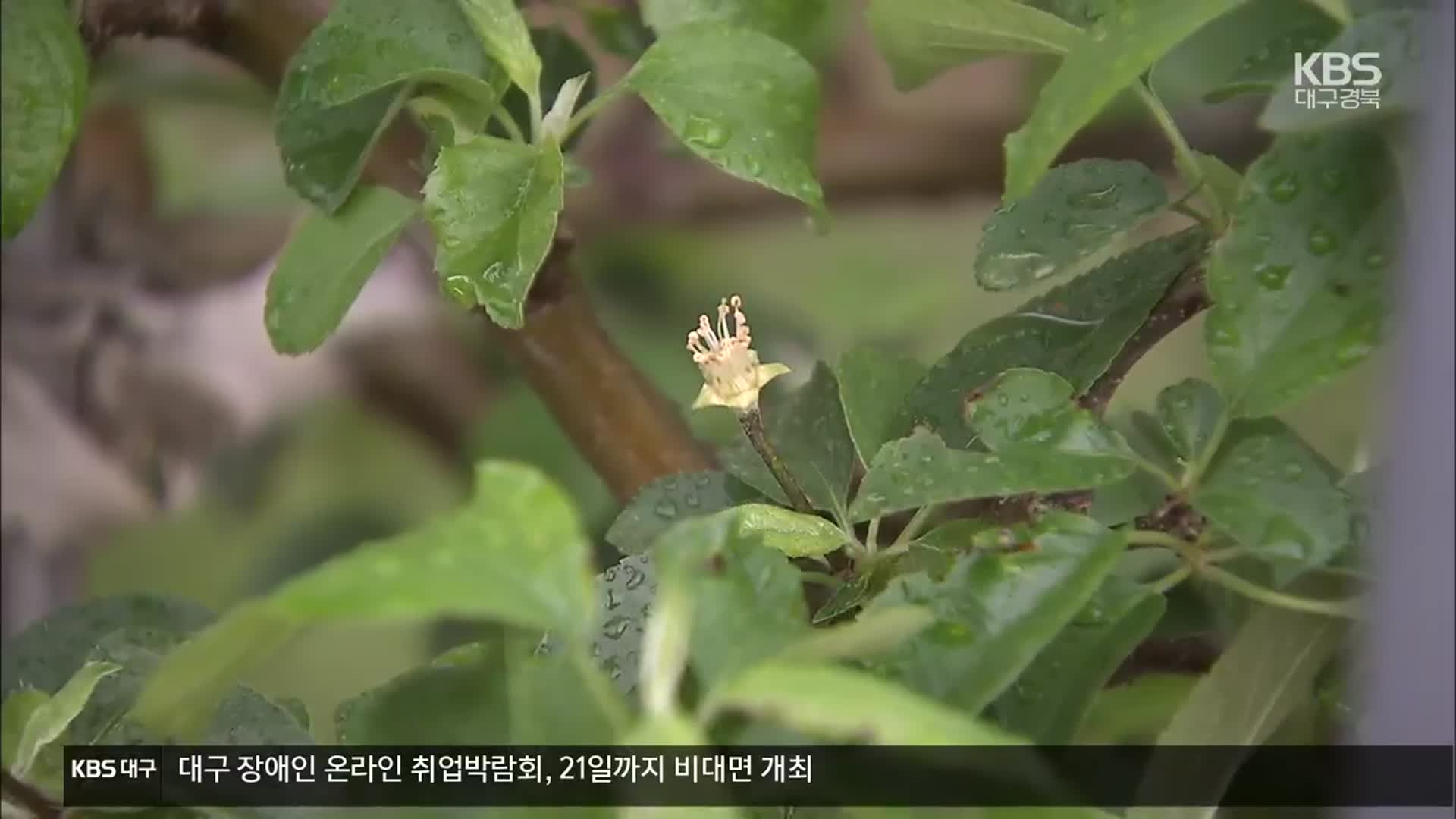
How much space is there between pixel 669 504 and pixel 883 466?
7 cm

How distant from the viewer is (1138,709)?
0.31 meters

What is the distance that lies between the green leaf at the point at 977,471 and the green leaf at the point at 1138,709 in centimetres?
10

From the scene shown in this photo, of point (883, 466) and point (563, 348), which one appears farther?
point (563, 348)

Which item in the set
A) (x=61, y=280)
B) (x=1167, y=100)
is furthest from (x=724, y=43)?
(x=61, y=280)

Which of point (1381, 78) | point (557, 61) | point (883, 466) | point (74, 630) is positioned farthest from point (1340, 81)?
point (74, 630)

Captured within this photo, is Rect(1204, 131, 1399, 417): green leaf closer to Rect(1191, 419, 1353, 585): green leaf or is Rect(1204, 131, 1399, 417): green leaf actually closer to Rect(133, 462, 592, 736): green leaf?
Rect(1191, 419, 1353, 585): green leaf

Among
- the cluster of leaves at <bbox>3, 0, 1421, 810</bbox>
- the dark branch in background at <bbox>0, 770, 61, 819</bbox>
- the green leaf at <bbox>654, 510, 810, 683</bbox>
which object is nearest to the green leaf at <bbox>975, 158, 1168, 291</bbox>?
the cluster of leaves at <bbox>3, 0, 1421, 810</bbox>

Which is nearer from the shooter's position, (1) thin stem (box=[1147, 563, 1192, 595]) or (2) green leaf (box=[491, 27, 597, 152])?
(1) thin stem (box=[1147, 563, 1192, 595])

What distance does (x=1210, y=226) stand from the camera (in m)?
0.27

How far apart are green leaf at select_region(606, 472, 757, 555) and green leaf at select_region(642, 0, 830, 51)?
103 millimetres

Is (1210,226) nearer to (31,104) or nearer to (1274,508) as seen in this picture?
(1274,508)

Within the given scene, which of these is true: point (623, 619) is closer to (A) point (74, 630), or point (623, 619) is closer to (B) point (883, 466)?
(B) point (883, 466)

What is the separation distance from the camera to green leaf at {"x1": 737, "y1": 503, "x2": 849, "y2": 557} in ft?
0.76

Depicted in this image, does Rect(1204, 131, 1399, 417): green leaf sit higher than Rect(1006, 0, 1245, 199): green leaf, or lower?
lower
